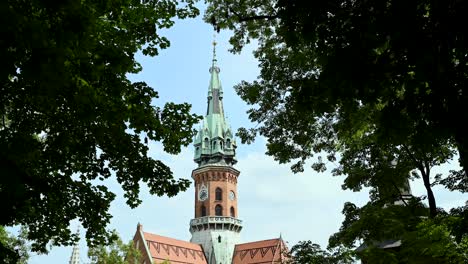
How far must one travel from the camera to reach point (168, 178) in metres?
10.3

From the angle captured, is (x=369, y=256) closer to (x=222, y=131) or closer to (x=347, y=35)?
(x=347, y=35)

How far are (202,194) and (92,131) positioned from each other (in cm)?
5567

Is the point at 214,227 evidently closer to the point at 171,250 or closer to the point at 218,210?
the point at 218,210

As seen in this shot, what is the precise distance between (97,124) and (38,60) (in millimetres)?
5224

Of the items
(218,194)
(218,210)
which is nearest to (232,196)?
(218,194)

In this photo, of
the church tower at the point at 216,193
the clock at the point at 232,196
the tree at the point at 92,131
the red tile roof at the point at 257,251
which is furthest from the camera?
the clock at the point at 232,196

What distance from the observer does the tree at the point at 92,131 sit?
819cm

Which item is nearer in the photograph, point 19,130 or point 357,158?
point 19,130

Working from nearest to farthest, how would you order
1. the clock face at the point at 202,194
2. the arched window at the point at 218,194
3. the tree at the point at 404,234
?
the tree at the point at 404,234, the arched window at the point at 218,194, the clock face at the point at 202,194

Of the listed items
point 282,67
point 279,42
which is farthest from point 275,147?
point 279,42

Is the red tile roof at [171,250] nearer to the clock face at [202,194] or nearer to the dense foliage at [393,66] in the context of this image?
the clock face at [202,194]

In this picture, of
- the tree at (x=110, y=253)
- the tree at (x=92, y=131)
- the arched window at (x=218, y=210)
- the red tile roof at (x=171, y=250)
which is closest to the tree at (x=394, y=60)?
the tree at (x=92, y=131)

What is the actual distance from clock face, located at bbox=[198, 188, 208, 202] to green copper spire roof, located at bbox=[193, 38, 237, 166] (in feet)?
16.5

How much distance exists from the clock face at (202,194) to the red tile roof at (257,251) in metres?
8.72
